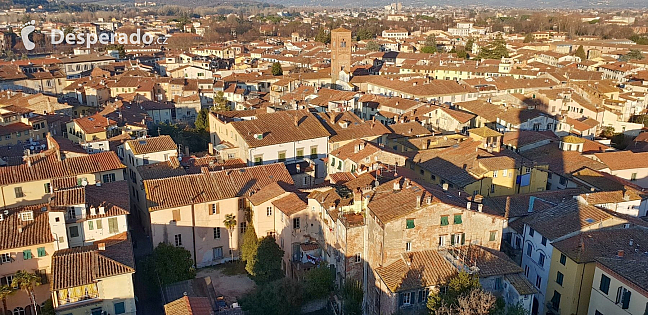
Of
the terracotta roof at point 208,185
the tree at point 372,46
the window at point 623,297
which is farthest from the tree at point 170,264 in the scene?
the tree at point 372,46

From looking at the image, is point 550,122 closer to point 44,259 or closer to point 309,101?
point 309,101

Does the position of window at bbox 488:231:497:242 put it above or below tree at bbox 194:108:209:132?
above

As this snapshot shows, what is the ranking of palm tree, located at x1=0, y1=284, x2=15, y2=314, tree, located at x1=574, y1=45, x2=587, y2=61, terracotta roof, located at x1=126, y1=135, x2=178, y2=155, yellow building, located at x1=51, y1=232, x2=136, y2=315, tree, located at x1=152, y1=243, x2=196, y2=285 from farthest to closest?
1. tree, located at x1=574, y1=45, x2=587, y2=61
2. terracotta roof, located at x1=126, y1=135, x2=178, y2=155
3. tree, located at x1=152, y1=243, x2=196, y2=285
4. palm tree, located at x1=0, y1=284, x2=15, y2=314
5. yellow building, located at x1=51, y1=232, x2=136, y2=315

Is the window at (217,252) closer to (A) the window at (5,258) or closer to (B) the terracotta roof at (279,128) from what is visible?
(B) the terracotta roof at (279,128)

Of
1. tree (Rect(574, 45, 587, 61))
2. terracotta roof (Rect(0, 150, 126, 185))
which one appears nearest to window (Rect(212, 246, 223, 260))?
terracotta roof (Rect(0, 150, 126, 185))

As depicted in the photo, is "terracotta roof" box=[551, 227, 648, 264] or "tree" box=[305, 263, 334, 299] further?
"tree" box=[305, 263, 334, 299]

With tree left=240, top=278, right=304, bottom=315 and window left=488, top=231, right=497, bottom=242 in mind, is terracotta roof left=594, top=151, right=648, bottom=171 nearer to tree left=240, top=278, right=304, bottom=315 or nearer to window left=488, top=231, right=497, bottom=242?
window left=488, top=231, right=497, bottom=242

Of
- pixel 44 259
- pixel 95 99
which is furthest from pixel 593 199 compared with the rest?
pixel 95 99

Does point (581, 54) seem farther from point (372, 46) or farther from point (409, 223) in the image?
point (409, 223)
